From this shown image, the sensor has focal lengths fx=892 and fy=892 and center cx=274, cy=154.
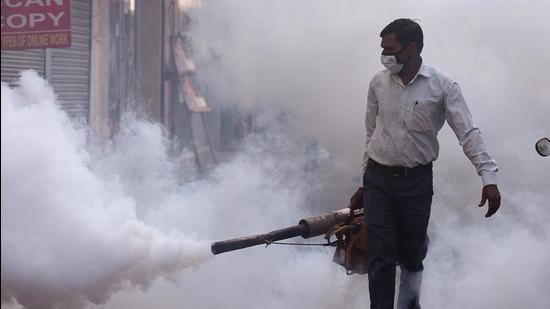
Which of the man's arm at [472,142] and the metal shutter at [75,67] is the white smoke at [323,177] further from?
the metal shutter at [75,67]

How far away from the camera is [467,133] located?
4180 millimetres

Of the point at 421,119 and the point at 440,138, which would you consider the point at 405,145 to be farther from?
the point at 440,138

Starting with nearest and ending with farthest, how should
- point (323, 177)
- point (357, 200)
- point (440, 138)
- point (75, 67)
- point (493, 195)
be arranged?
point (493, 195) < point (357, 200) < point (440, 138) < point (323, 177) < point (75, 67)

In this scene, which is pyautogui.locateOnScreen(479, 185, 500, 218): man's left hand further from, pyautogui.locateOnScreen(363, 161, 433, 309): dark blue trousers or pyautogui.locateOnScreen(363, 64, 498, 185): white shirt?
pyautogui.locateOnScreen(363, 161, 433, 309): dark blue trousers

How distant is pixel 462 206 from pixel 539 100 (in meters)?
1.00

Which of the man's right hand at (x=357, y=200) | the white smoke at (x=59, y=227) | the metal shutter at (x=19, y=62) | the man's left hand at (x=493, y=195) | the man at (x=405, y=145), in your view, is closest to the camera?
the white smoke at (x=59, y=227)

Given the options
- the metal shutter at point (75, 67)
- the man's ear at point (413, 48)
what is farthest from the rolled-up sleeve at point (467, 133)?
the metal shutter at point (75, 67)

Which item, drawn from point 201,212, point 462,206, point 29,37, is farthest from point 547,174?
point 29,37

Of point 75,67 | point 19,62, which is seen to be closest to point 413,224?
point 19,62

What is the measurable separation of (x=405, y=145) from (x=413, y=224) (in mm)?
385

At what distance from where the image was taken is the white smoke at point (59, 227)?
380cm

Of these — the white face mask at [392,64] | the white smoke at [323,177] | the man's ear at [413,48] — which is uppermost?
the man's ear at [413,48]

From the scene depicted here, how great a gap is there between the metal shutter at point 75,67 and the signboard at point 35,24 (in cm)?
248

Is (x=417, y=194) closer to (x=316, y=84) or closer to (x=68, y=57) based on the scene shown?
(x=316, y=84)
